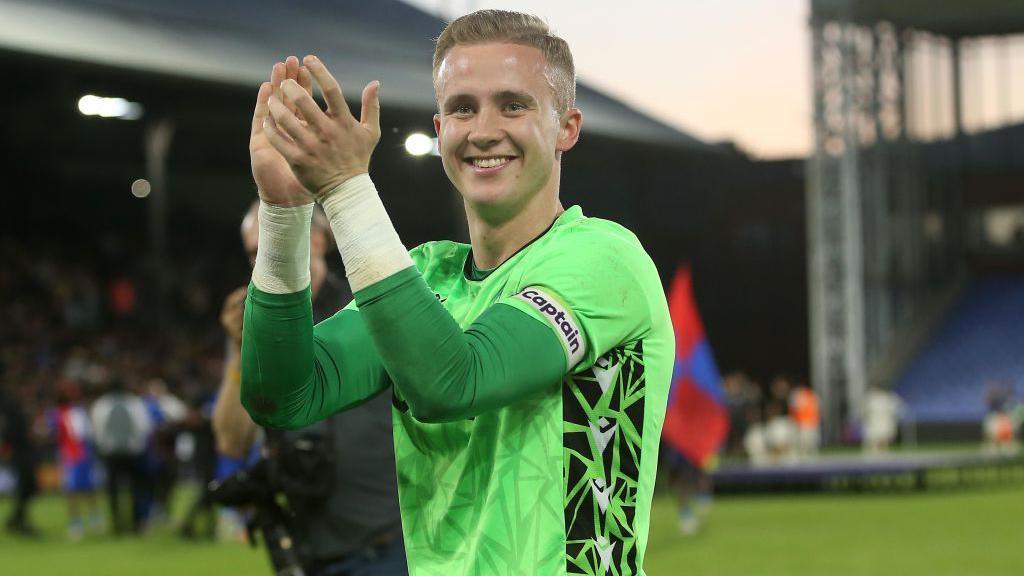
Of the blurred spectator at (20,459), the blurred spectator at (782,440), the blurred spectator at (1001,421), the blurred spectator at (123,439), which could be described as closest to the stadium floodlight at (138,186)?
the blurred spectator at (782,440)

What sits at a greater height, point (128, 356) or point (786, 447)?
point (128, 356)

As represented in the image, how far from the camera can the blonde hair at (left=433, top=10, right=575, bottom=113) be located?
2.44 m

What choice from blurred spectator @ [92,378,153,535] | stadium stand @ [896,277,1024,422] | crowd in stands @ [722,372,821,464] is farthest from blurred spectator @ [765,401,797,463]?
blurred spectator @ [92,378,153,535]

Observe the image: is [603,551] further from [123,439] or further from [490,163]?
[123,439]

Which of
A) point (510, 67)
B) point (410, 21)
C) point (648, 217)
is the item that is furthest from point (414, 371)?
point (648, 217)

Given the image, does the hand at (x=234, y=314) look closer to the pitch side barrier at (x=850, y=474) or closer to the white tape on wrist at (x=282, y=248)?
the white tape on wrist at (x=282, y=248)

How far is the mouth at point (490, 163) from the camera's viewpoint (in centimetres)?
243

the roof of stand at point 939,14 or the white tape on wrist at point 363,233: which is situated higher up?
the roof of stand at point 939,14

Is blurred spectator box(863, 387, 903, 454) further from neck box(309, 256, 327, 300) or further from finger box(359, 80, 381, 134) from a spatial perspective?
finger box(359, 80, 381, 134)

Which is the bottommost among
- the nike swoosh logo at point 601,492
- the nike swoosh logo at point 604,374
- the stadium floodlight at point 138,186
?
the nike swoosh logo at point 601,492

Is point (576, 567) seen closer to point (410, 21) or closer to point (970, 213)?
point (410, 21)

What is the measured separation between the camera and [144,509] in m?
17.8

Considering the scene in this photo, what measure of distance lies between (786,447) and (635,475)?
27.7 metres

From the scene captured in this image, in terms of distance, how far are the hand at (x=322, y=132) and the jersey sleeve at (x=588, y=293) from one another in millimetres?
317
